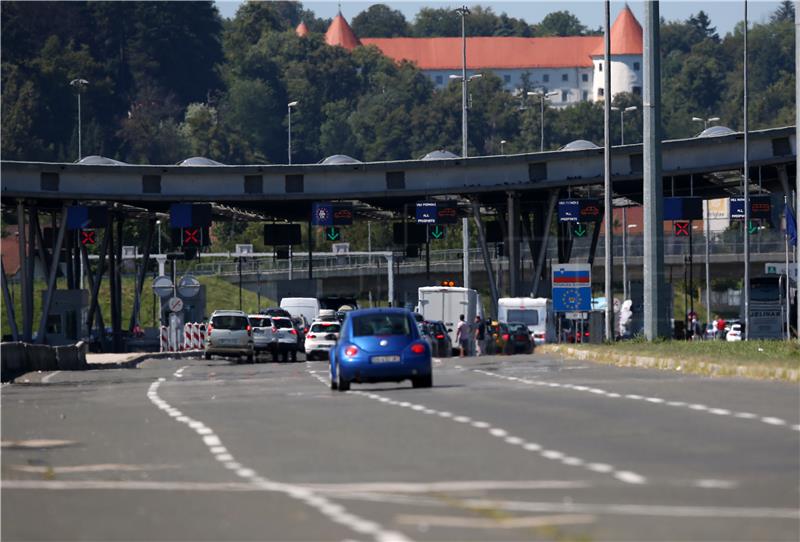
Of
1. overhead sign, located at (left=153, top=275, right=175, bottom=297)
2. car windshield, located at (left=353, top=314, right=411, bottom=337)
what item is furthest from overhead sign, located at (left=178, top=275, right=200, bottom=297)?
car windshield, located at (left=353, top=314, right=411, bottom=337)

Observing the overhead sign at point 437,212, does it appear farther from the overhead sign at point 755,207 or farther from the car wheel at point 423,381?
the car wheel at point 423,381

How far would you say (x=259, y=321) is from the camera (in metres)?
64.3

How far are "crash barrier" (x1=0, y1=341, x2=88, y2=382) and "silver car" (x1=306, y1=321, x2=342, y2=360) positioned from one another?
27.3ft

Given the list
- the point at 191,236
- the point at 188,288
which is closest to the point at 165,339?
the point at 188,288

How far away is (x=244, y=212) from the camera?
8631 cm

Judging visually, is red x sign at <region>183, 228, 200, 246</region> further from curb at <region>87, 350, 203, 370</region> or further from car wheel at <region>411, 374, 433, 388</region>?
car wheel at <region>411, 374, 433, 388</region>

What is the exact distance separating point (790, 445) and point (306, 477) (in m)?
4.60

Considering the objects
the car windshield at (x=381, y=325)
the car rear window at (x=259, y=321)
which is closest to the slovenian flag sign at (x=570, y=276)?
the car rear window at (x=259, y=321)

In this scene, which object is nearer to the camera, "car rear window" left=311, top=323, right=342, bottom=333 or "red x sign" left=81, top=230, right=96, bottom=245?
"car rear window" left=311, top=323, right=342, bottom=333

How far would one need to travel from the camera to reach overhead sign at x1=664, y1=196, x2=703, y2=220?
2805 inches

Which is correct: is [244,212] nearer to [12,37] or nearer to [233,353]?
[233,353]

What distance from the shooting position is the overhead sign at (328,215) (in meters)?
76.6

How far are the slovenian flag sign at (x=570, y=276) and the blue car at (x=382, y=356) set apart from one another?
23786 mm

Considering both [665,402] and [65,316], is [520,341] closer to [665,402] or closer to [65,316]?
[65,316]
